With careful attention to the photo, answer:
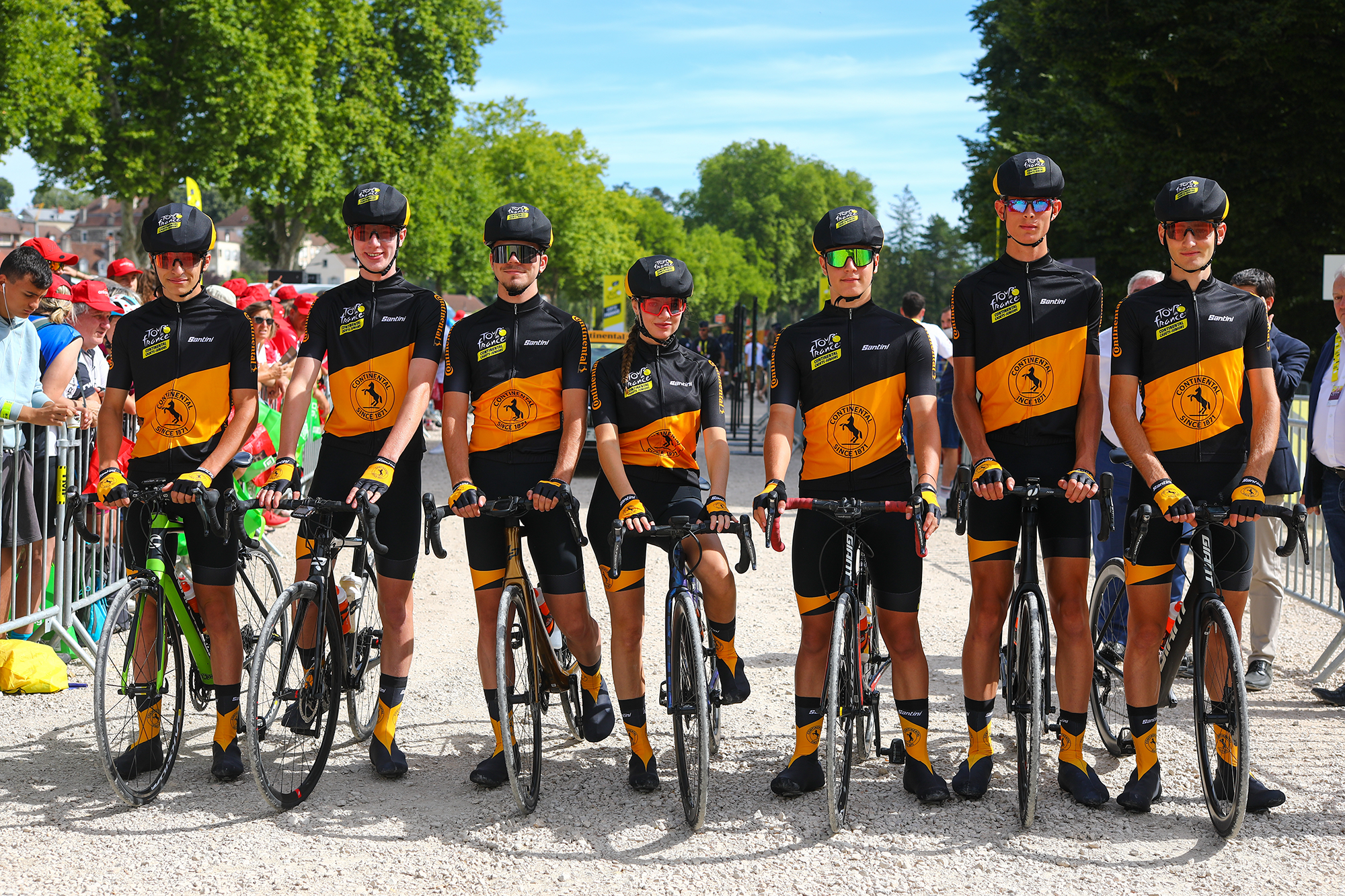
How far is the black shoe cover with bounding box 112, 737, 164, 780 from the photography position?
5.01 metres

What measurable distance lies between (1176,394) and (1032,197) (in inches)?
37.6

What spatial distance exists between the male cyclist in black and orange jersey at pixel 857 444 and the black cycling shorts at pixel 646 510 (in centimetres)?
40

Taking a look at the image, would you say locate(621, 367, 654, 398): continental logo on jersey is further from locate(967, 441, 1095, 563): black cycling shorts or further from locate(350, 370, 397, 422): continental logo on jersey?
locate(967, 441, 1095, 563): black cycling shorts

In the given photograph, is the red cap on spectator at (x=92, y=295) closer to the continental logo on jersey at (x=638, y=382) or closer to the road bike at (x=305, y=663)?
the road bike at (x=305, y=663)

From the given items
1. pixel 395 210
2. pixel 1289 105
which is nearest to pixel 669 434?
pixel 395 210

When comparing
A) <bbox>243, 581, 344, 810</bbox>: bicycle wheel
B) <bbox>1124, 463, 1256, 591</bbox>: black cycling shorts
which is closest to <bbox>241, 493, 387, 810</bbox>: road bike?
<bbox>243, 581, 344, 810</bbox>: bicycle wheel

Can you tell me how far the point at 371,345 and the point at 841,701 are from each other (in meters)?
2.43

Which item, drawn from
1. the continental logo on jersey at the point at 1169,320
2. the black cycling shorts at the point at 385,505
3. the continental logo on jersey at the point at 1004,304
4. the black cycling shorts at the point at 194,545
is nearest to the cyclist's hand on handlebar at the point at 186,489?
the black cycling shorts at the point at 194,545

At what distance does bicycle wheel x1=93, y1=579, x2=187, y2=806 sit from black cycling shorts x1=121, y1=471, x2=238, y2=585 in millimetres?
227

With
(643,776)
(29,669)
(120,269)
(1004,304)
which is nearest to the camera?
(1004,304)

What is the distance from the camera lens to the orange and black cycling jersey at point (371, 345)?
5.20 m

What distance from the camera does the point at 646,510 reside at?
504 centimetres

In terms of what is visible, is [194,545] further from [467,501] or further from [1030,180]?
[1030,180]

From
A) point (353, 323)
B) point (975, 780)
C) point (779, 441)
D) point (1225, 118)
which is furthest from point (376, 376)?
point (1225, 118)
